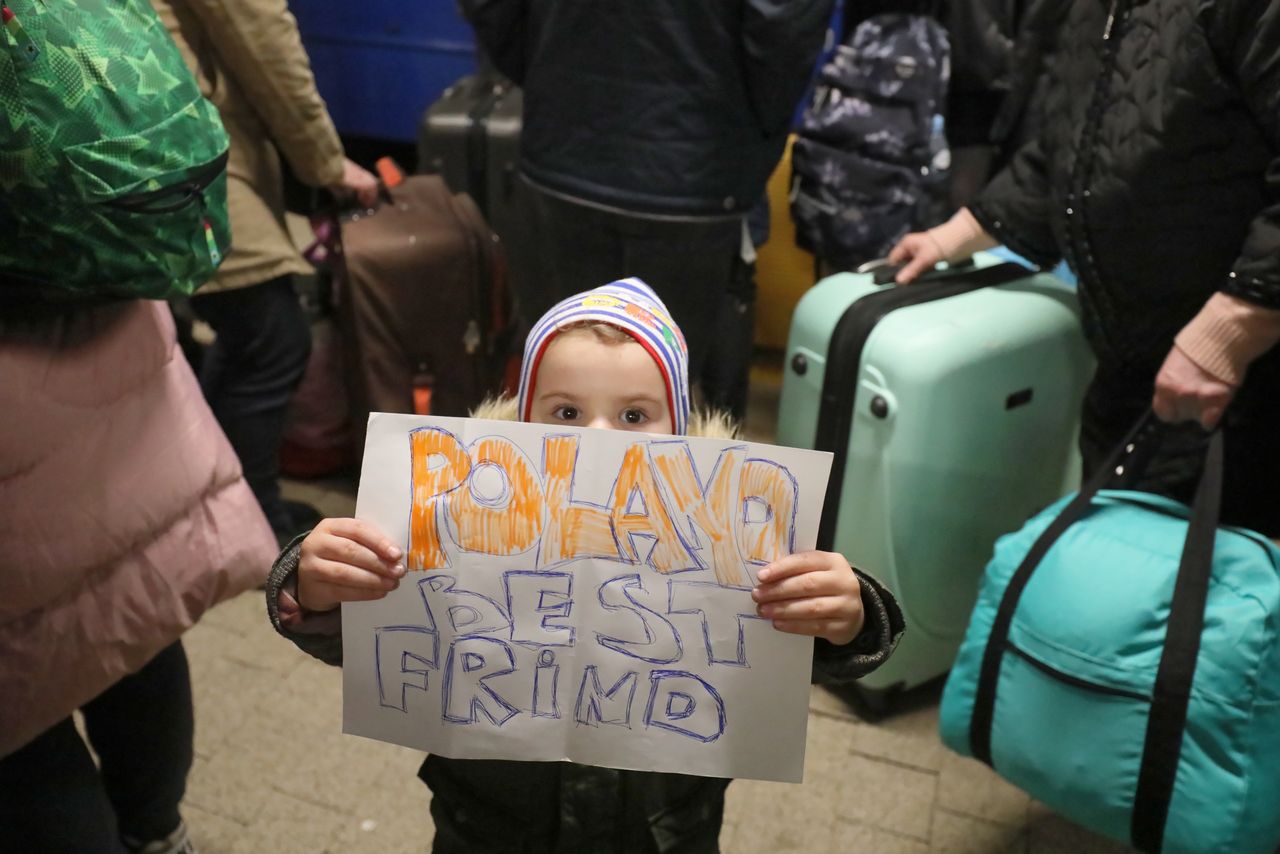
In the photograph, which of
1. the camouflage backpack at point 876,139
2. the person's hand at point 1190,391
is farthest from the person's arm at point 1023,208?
the camouflage backpack at point 876,139

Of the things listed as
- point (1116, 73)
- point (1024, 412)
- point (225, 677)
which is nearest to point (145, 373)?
point (225, 677)

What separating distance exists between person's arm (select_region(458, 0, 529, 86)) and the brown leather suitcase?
1.50 ft

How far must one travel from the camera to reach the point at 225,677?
1.75 meters

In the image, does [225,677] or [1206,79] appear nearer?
[1206,79]

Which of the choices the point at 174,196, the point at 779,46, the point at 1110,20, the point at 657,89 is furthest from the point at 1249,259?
the point at 174,196

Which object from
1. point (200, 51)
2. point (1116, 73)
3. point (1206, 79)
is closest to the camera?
point (1206, 79)

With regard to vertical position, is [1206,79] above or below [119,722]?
above

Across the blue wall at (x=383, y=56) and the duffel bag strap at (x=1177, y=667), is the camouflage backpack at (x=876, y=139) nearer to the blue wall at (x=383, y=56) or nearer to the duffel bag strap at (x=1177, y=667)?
the duffel bag strap at (x=1177, y=667)

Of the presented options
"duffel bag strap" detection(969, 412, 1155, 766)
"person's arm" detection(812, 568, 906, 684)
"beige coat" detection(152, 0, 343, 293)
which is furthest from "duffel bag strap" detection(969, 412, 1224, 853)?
"beige coat" detection(152, 0, 343, 293)

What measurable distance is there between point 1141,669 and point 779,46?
899mm

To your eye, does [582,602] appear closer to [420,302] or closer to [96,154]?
[96,154]

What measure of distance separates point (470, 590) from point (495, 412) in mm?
245

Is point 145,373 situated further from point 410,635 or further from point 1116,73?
point 1116,73

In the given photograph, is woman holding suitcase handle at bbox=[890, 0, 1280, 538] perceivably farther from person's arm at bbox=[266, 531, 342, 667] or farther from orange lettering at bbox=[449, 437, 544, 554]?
person's arm at bbox=[266, 531, 342, 667]
